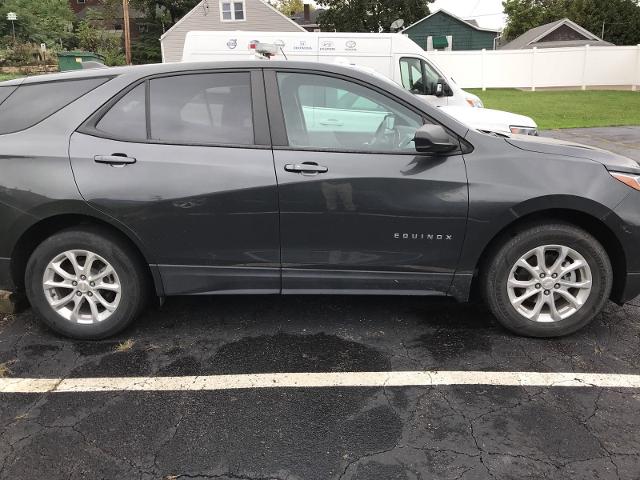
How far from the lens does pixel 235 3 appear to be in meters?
37.0

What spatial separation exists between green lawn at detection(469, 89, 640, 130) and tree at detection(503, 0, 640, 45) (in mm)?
22713

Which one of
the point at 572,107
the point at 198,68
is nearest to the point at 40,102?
the point at 198,68

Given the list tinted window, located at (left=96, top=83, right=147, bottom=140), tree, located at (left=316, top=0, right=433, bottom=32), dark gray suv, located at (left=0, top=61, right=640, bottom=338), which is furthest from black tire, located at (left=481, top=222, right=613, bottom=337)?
tree, located at (left=316, top=0, right=433, bottom=32)

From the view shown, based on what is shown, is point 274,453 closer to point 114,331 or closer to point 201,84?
point 114,331

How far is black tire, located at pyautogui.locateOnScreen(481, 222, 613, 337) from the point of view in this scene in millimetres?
3445

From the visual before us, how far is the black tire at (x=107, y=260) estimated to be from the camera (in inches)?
138

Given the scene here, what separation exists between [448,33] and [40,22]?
31.0 metres

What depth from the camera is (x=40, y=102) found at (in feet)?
11.9

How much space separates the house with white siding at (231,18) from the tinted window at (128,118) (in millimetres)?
35431

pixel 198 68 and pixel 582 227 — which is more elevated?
pixel 198 68

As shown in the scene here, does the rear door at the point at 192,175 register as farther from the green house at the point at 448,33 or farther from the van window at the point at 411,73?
the green house at the point at 448,33

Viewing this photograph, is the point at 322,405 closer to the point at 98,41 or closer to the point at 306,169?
the point at 306,169

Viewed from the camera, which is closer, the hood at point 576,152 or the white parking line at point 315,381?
the white parking line at point 315,381

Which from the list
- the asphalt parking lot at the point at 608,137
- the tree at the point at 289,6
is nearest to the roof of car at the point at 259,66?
the asphalt parking lot at the point at 608,137
